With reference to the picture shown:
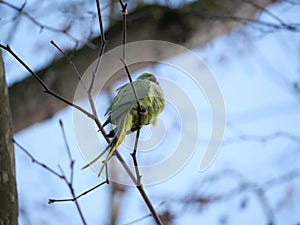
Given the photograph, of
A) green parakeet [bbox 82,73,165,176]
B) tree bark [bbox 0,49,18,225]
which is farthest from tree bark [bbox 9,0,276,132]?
green parakeet [bbox 82,73,165,176]

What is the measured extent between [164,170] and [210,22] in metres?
1.60

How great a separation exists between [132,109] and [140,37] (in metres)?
1.57

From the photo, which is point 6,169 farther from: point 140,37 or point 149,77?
point 140,37

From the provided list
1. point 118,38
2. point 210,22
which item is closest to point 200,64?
point 210,22

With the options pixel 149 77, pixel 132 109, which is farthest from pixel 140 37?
pixel 132 109

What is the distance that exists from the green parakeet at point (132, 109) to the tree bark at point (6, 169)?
13.1 inches

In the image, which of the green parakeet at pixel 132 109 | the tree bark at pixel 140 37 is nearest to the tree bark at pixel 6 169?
the green parakeet at pixel 132 109

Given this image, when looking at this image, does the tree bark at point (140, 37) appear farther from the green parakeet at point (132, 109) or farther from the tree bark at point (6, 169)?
the green parakeet at point (132, 109)

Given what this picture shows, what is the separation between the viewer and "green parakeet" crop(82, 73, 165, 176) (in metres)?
1.24

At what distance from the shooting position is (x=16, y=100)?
265cm

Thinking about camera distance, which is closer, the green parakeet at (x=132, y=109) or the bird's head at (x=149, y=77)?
the green parakeet at (x=132, y=109)

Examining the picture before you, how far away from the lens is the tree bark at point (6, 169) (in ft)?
4.69

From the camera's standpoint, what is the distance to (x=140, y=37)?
A: 2783mm

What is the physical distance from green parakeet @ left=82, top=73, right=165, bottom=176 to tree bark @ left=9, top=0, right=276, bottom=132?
1.29 m
